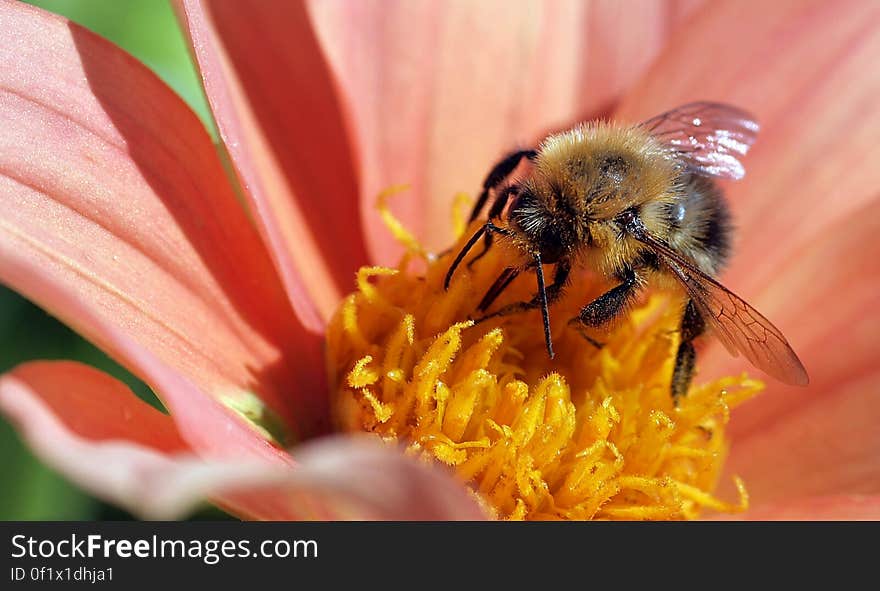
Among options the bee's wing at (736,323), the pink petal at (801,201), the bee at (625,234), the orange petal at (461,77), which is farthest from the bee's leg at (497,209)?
the pink petal at (801,201)

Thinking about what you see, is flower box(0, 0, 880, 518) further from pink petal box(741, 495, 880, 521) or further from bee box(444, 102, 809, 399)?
bee box(444, 102, 809, 399)

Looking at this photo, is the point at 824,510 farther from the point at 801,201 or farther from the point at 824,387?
the point at 801,201

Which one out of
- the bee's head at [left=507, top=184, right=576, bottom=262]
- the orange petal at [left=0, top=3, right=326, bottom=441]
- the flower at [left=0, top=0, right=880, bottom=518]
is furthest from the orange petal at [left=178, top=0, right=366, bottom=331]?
the bee's head at [left=507, top=184, right=576, bottom=262]

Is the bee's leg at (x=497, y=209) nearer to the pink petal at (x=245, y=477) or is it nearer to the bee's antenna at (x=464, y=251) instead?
the bee's antenna at (x=464, y=251)
